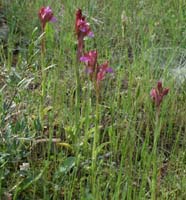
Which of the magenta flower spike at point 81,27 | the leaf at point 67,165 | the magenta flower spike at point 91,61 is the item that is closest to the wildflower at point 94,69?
the magenta flower spike at point 91,61

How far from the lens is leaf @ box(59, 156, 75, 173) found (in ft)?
5.71

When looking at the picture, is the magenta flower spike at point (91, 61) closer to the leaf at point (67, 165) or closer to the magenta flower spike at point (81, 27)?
A: the magenta flower spike at point (81, 27)

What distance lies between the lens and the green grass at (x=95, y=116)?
1712 millimetres

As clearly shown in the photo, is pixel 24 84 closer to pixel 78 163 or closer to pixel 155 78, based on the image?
pixel 78 163

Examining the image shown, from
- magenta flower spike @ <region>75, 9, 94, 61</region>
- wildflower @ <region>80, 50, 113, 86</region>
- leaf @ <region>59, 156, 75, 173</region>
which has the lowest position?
leaf @ <region>59, 156, 75, 173</region>

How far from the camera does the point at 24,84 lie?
1.91m

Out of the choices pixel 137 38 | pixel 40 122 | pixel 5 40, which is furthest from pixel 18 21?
pixel 40 122

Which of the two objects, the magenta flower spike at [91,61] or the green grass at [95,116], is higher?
the magenta flower spike at [91,61]

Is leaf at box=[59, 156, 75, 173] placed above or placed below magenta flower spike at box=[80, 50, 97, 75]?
below

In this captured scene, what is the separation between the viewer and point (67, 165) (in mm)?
1755

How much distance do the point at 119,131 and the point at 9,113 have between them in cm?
41

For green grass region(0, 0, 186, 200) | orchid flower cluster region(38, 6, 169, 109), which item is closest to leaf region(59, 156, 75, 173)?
green grass region(0, 0, 186, 200)

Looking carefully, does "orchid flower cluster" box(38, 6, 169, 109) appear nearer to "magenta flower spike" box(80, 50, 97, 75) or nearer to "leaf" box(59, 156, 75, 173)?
"magenta flower spike" box(80, 50, 97, 75)

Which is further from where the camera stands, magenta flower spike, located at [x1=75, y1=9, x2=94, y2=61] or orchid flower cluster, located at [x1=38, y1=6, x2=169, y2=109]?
magenta flower spike, located at [x1=75, y1=9, x2=94, y2=61]
